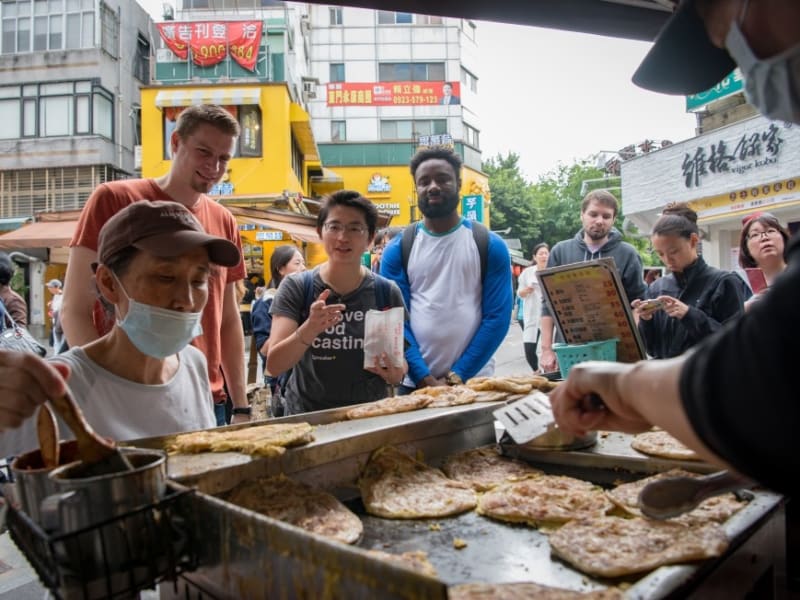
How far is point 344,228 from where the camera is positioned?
3.45 m

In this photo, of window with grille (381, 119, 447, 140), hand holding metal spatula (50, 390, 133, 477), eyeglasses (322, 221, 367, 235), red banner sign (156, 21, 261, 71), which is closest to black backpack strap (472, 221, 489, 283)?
eyeglasses (322, 221, 367, 235)

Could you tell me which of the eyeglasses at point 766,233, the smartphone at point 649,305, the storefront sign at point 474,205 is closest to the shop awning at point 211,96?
the storefront sign at point 474,205

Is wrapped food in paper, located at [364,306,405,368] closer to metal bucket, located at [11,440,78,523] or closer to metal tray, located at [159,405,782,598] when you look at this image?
metal tray, located at [159,405,782,598]

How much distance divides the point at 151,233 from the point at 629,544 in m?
1.76

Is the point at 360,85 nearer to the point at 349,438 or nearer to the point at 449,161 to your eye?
the point at 449,161

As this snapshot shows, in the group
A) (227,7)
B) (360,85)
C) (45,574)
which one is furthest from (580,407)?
(360,85)

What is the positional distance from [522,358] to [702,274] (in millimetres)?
9972

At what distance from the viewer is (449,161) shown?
4105mm

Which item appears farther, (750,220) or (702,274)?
(750,220)

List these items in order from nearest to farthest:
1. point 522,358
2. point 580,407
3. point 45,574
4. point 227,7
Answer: point 45,574, point 580,407, point 522,358, point 227,7

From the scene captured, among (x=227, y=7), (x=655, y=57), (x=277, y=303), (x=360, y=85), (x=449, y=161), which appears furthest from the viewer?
(x=360, y=85)

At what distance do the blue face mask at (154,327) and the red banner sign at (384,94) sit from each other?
33852mm

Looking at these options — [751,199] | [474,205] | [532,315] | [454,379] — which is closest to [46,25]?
[474,205]

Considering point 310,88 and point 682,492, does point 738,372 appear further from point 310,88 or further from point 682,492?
point 310,88
